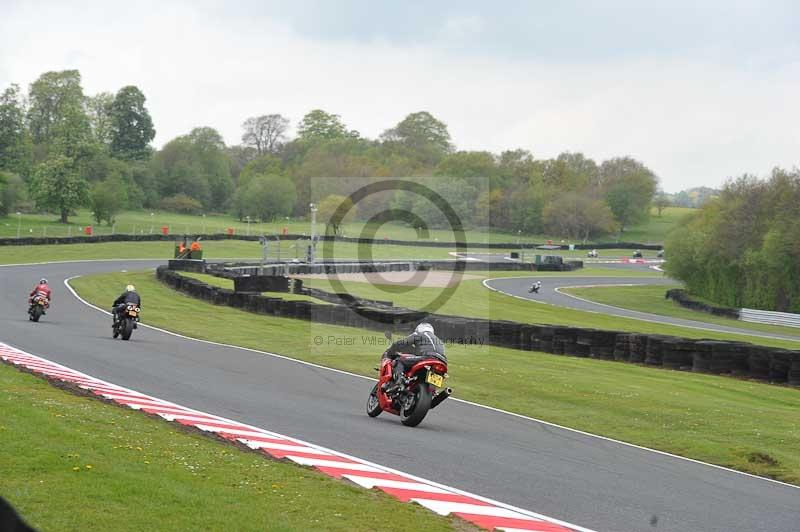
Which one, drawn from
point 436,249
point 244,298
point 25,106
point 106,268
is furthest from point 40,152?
point 244,298

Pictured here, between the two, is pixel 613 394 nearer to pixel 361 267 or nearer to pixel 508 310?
pixel 508 310

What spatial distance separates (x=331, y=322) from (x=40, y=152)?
120 m

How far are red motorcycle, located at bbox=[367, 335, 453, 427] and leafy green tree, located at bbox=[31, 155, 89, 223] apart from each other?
Answer: 85.4 metres

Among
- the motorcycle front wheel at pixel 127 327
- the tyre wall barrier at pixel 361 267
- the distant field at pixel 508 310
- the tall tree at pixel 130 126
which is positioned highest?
the tall tree at pixel 130 126

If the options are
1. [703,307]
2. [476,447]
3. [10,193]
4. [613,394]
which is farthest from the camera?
[10,193]

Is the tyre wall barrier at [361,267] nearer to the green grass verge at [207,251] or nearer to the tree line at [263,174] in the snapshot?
the green grass verge at [207,251]

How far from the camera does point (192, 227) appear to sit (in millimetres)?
110000

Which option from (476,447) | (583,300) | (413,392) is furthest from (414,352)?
(583,300)

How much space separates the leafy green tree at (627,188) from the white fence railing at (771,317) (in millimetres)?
114848

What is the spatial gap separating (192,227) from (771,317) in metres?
75.2

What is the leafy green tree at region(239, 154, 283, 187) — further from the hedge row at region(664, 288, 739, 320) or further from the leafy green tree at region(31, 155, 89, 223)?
the hedge row at region(664, 288, 739, 320)

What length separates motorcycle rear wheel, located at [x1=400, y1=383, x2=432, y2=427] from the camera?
13062mm

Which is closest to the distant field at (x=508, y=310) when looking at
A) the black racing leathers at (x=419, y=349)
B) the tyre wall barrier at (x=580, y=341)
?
the tyre wall barrier at (x=580, y=341)

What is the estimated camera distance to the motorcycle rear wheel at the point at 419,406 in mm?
13062
